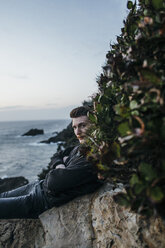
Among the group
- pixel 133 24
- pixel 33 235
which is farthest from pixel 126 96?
pixel 33 235

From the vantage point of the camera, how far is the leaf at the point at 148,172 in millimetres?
1507

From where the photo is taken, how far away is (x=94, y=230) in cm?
300

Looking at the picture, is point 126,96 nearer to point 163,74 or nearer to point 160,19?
point 163,74

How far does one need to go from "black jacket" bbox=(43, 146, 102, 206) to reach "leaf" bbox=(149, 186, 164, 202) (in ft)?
5.88

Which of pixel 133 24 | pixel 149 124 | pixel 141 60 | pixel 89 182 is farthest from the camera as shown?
pixel 89 182

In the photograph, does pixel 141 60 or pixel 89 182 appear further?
pixel 89 182

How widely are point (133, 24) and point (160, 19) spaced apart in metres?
0.74

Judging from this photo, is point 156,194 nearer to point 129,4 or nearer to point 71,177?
point 71,177

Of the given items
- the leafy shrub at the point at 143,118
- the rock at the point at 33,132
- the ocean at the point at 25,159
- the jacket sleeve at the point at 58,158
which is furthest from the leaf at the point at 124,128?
the rock at the point at 33,132

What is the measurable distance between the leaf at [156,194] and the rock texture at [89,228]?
0.91m

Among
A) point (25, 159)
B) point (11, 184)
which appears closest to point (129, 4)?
point (11, 184)

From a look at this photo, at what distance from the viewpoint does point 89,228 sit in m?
3.06

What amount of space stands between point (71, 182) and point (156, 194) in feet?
6.35

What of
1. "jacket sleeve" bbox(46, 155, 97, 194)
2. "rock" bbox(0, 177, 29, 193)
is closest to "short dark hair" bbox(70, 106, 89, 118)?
"jacket sleeve" bbox(46, 155, 97, 194)
